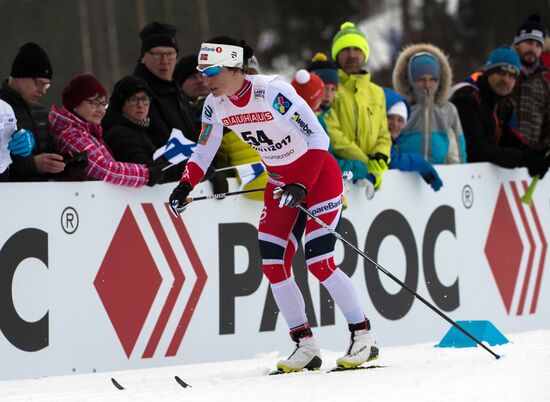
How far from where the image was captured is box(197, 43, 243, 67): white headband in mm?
6574

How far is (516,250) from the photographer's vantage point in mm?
9672

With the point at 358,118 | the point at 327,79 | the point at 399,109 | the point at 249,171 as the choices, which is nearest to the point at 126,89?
the point at 249,171

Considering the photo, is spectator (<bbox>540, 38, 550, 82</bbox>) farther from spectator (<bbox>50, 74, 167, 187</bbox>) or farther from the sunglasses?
the sunglasses

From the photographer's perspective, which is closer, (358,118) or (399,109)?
(358,118)

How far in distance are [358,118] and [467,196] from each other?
1310 mm

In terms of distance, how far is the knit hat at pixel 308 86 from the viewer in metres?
7.89

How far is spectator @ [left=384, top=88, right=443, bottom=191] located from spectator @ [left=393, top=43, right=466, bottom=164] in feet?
→ 0.42

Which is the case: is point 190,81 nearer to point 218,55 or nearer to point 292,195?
point 218,55

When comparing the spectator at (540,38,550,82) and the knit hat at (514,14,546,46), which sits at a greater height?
the knit hat at (514,14,546,46)

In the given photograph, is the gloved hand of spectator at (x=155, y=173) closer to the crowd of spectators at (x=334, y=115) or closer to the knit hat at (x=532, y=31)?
the crowd of spectators at (x=334, y=115)

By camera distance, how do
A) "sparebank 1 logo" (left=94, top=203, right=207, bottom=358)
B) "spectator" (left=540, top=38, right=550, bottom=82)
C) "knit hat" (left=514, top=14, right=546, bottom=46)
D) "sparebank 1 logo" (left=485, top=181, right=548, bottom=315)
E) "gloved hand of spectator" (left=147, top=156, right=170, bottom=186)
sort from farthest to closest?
"spectator" (left=540, top=38, right=550, bottom=82), "knit hat" (left=514, top=14, right=546, bottom=46), "sparebank 1 logo" (left=485, top=181, right=548, bottom=315), "gloved hand of spectator" (left=147, top=156, right=170, bottom=186), "sparebank 1 logo" (left=94, top=203, right=207, bottom=358)

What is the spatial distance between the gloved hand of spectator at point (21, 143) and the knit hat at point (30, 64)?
421 millimetres

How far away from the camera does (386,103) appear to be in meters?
9.10

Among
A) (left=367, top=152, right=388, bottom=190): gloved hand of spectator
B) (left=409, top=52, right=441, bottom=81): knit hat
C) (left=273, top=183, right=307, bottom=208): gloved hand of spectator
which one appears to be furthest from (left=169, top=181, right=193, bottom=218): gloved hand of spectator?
(left=409, top=52, right=441, bottom=81): knit hat
